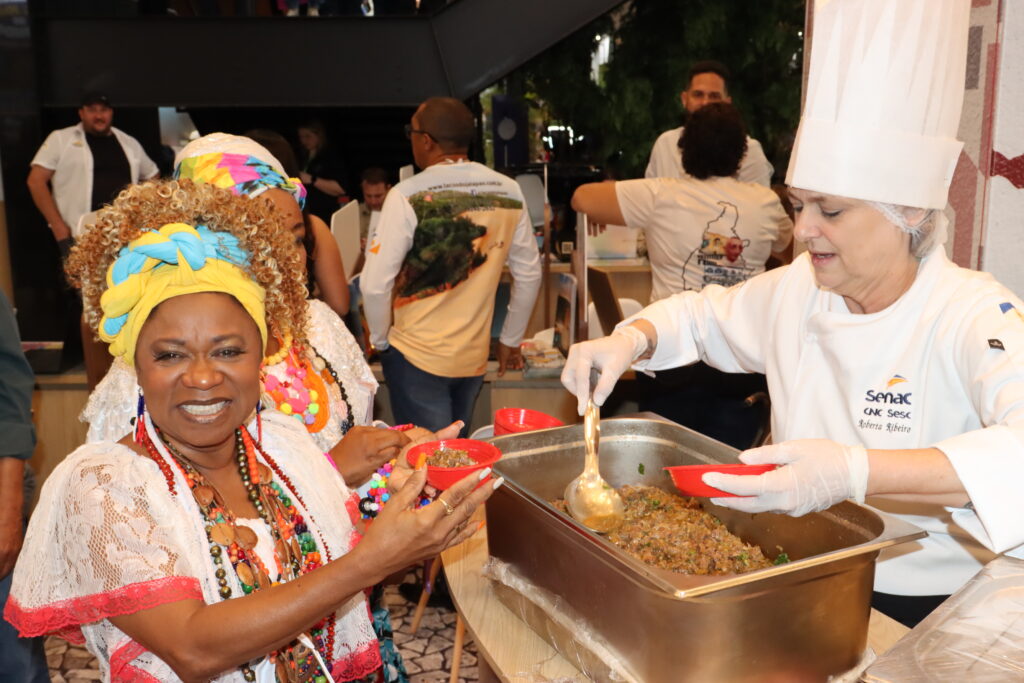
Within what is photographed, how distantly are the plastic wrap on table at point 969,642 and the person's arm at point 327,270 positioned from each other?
203 cm

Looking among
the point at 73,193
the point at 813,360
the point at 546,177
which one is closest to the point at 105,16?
the point at 73,193

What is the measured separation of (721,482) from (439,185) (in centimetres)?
217

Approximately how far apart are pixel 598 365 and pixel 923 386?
23.4 inches

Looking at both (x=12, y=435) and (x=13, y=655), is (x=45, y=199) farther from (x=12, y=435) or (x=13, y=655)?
(x=13, y=655)

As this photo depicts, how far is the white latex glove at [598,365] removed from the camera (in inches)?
67.7

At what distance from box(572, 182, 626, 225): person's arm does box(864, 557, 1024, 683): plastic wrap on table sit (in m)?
2.05

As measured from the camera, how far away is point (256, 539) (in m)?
1.38

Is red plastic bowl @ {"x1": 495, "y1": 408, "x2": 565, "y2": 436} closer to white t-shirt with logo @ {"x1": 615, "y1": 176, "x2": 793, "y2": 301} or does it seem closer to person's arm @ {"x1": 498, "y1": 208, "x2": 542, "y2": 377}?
white t-shirt with logo @ {"x1": 615, "y1": 176, "x2": 793, "y2": 301}

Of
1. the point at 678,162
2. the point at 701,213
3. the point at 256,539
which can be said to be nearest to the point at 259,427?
the point at 256,539

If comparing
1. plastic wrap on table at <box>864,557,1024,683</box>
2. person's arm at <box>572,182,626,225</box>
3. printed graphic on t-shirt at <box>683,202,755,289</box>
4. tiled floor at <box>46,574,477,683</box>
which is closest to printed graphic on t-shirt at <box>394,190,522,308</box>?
person's arm at <box>572,182,626,225</box>

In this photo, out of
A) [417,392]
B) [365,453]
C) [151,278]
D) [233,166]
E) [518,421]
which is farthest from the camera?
[417,392]

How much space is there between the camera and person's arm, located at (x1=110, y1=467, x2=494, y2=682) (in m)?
1.18

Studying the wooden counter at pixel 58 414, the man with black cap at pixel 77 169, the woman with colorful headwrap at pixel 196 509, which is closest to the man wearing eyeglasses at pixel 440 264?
the wooden counter at pixel 58 414

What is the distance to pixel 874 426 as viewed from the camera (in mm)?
1536
